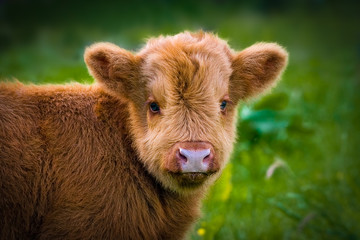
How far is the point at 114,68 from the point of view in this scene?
5379 millimetres

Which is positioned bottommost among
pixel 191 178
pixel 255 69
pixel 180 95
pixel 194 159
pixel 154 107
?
pixel 191 178

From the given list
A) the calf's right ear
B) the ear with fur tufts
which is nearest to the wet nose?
the calf's right ear

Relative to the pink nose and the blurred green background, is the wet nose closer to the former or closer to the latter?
the pink nose

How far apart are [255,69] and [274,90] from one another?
188 inches

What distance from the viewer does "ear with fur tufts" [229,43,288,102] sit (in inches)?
224

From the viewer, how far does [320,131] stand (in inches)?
383

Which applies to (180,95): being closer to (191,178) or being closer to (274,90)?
(191,178)

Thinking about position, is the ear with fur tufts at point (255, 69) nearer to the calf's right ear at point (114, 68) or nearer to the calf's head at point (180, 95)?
the calf's head at point (180, 95)

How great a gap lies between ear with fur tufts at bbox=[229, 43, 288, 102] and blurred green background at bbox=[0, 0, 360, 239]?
1.15 ft

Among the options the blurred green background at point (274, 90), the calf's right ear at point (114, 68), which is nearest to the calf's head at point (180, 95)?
the calf's right ear at point (114, 68)

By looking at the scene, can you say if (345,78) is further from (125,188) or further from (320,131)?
(125,188)

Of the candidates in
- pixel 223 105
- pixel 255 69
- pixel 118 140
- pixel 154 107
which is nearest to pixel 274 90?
pixel 255 69

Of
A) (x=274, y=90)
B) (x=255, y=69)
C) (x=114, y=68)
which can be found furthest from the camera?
(x=274, y=90)

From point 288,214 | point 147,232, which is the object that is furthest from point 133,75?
point 288,214
